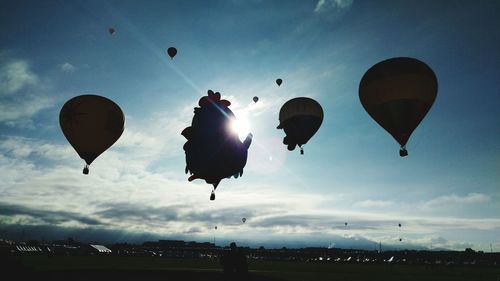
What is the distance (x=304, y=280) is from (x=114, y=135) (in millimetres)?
14252

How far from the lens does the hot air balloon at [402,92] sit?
2023 cm

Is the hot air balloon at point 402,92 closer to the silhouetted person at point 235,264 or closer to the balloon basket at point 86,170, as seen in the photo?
the silhouetted person at point 235,264

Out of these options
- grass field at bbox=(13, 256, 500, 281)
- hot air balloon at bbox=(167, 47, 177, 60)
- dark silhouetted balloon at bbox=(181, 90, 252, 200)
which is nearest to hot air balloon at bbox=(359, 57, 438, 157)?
dark silhouetted balloon at bbox=(181, 90, 252, 200)

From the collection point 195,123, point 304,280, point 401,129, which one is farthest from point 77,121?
point 401,129

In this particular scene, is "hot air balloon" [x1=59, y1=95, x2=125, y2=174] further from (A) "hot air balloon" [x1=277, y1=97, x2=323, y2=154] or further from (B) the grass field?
(A) "hot air balloon" [x1=277, y1=97, x2=323, y2=154]

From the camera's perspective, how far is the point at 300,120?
2436 centimetres

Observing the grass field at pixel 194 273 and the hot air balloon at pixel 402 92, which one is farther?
the grass field at pixel 194 273

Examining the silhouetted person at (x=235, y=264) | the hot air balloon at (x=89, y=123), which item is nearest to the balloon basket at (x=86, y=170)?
the hot air balloon at (x=89, y=123)

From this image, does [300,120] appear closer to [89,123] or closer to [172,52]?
[172,52]

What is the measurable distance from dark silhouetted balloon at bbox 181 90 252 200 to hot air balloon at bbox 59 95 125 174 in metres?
7.30

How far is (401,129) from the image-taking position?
20672mm

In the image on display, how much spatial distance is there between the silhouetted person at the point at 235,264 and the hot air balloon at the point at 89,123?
34.3 feet

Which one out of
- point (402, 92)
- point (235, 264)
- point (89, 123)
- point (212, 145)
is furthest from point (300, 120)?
point (89, 123)

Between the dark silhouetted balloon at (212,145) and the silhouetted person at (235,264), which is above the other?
the dark silhouetted balloon at (212,145)
